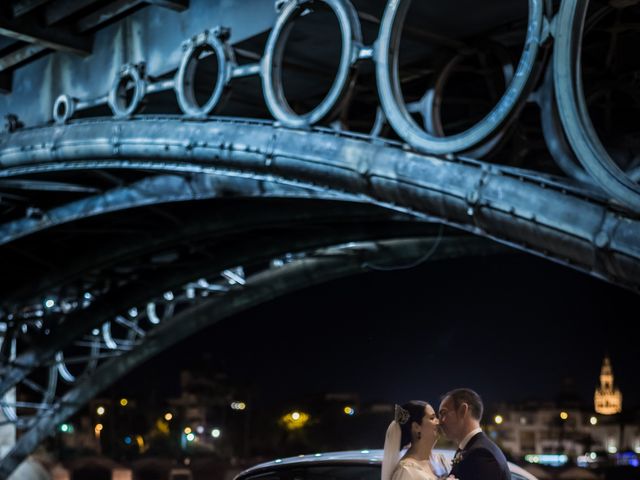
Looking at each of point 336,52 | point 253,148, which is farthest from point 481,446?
point 336,52

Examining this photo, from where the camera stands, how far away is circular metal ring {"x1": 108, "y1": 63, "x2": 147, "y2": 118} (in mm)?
10531

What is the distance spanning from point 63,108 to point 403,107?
5709mm

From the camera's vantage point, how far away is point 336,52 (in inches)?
395

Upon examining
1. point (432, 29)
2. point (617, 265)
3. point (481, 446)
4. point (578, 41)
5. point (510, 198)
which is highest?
point (432, 29)

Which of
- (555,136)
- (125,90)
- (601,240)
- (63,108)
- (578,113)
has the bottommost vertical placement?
(601,240)

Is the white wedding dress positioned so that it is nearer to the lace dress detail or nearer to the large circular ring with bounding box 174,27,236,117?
the lace dress detail

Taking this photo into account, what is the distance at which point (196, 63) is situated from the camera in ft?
32.8

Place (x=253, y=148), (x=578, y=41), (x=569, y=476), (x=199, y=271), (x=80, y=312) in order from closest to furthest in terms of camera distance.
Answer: (x=578, y=41)
(x=253, y=148)
(x=199, y=271)
(x=80, y=312)
(x=569, y=476)

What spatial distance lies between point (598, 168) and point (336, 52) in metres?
4.45

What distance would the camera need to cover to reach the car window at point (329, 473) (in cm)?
526

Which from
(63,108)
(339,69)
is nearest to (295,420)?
(63,108)

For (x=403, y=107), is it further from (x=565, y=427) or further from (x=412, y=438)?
(x=565, y=427)

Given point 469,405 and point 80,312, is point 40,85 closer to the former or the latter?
point 469,405

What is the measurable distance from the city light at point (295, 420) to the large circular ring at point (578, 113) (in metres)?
51.5
